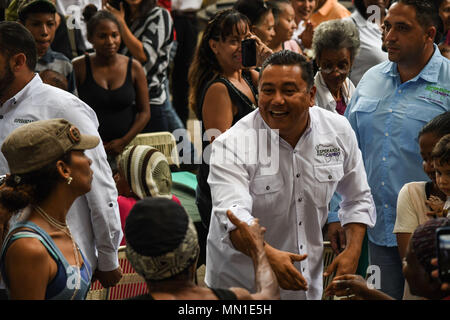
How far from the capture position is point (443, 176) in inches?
124

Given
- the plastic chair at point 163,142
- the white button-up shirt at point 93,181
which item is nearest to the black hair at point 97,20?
the plastic chair at point 163,142

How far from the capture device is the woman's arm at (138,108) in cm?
550

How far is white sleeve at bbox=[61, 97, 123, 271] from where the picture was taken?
132 inches

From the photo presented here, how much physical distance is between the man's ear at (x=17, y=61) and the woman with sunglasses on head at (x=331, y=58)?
176cm

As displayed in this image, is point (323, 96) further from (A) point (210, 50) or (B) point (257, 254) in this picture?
(B) point (257, 254)

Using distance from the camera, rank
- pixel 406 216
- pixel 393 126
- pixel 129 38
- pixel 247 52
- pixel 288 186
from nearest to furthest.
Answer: pixel 288 186 < pixel 406 216 < pixel 393 126 < pixel 247 52 < pixel 129 38

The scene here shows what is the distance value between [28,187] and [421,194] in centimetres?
181

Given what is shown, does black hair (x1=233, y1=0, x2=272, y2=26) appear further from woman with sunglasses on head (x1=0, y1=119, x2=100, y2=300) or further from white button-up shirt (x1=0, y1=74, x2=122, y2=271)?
woman with sunglasses on head (x1=0, y1=119, x2=100, y2=300)

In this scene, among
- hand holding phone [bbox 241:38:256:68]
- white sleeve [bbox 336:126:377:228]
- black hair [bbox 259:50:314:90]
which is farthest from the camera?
hand holding phone [bbox 241:38:256:68]

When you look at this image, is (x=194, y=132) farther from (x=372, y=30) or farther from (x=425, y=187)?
(x=425, y=187)

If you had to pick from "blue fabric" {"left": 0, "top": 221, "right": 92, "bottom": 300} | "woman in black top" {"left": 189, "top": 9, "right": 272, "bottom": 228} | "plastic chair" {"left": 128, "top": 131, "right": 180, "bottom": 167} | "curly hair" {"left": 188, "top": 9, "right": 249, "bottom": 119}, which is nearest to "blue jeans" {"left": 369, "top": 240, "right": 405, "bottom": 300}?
"woman in black top" {"left": 189, "top": 9, "right": 272, "bottom": 228}

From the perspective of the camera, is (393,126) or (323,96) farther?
(323,96)

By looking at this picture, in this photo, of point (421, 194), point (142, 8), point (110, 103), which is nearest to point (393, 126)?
point (421, 194)

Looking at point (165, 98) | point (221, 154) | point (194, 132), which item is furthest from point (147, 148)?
point (194, 132)
